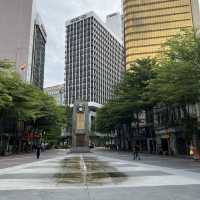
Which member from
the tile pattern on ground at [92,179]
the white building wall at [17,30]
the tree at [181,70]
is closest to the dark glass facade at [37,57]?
the white building wall at [17,30]

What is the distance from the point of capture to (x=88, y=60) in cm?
A: 15125

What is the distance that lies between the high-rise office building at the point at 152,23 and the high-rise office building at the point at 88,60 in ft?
174

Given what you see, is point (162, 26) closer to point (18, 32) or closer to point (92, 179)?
point (18, 32)

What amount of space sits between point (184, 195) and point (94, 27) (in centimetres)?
15222

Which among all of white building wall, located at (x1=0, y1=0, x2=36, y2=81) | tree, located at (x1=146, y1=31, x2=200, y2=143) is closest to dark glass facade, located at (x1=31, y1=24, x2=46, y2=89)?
white building wall, located at (x1=0, y1=0, x2=36, y2=81)

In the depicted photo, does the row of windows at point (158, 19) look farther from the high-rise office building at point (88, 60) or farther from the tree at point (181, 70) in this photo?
the tree at point (181, 70)

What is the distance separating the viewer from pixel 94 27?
507 ft

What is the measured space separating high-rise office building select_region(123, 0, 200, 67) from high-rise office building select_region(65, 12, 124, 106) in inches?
2085

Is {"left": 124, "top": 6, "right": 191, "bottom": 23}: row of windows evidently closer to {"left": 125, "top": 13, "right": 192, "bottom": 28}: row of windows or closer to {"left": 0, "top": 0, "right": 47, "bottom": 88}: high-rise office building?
{"left": 125, "top": 13, "right": 192, "bottom": 28}: row of windows

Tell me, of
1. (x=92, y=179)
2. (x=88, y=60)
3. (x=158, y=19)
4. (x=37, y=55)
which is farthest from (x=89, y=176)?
(x=88, y=60)

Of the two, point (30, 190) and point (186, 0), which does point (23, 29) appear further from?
point (30, 190)

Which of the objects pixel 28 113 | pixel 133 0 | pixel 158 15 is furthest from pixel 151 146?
pixel 133 0

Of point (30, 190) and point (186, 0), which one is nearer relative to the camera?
point (30, 190)

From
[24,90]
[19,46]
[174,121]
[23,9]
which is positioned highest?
[23,9]
